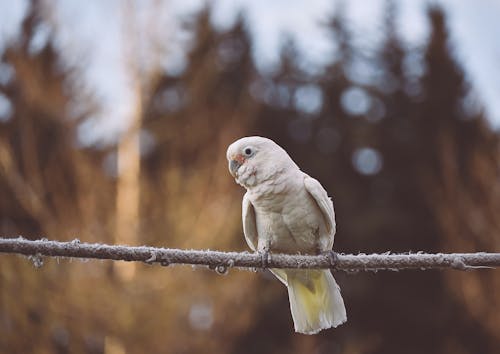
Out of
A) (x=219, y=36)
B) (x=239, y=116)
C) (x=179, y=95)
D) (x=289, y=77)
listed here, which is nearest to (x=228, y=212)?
(x=239, y=116)

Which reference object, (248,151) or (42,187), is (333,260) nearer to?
(248,151)

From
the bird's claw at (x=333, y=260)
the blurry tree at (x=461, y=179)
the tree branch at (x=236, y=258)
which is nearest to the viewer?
the tree branch at (x=236, y=258)

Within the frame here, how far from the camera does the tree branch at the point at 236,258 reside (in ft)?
4.66

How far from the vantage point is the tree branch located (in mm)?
1422

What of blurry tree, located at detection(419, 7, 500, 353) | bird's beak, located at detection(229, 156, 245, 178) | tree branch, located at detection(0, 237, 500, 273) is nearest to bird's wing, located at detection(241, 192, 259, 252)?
bird's beak, located at detection(229, 156, 245, 178)

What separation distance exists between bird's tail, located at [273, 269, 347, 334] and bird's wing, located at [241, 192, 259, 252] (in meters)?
A: 0.21

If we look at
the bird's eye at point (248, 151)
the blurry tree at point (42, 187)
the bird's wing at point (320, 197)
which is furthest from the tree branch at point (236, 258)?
the blurry tree at point (42, 187)

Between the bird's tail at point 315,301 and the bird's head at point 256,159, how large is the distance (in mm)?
444

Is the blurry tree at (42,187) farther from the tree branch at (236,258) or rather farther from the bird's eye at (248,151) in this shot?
the tree branch at (236,258)

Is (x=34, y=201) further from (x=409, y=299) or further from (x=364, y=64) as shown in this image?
(x=364, y=64)

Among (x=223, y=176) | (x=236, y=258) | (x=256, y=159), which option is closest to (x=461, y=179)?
(x=223, y=176)

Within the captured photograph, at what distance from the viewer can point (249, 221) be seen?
2.21m

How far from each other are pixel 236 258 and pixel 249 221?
2.09ft

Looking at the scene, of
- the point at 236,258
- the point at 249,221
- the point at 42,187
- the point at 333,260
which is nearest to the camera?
the point at 236,258
